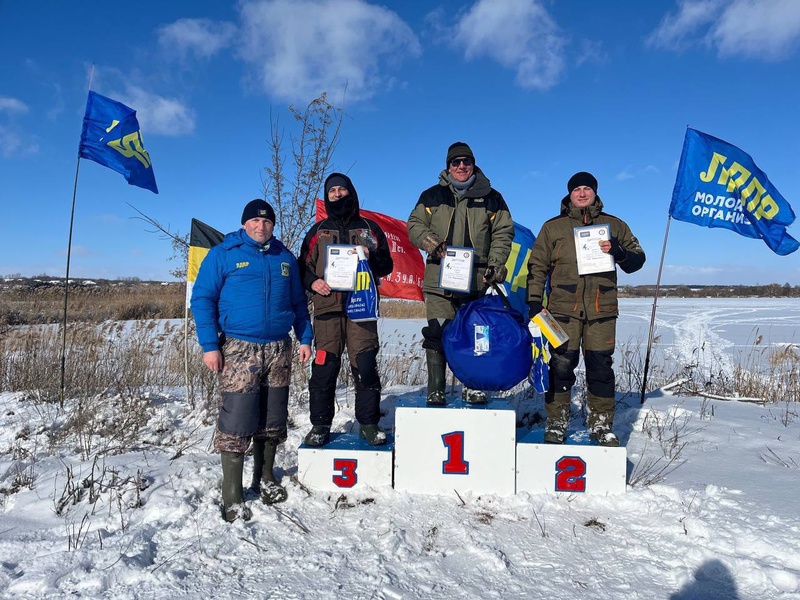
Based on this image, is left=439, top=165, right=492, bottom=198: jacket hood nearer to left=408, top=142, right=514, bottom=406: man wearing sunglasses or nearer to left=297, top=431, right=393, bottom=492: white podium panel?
left=408, top=142, right=514, bottom=406: man wearing sunglasses

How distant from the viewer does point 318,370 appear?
3.73m

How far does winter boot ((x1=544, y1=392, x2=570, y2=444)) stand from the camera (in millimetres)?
3562

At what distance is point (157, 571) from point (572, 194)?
3.57 meters

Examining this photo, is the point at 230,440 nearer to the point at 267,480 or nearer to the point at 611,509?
the point at 267,480

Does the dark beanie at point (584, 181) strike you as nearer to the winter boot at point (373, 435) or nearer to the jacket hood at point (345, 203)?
the jacket hood at point (345, 203)

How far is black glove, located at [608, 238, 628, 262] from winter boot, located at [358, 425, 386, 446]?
2163 millimetres

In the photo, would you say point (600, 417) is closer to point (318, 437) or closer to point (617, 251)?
point (617, 251)

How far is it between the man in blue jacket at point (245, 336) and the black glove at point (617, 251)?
2.33 metres

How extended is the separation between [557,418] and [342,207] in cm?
227

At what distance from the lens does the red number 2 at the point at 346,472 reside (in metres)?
3.48

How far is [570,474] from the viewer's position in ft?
11.2

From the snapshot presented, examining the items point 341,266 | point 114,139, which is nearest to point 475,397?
point 341,266

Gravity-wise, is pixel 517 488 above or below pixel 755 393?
below

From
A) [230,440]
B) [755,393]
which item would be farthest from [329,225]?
[755,393]
